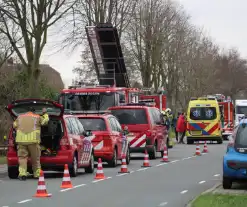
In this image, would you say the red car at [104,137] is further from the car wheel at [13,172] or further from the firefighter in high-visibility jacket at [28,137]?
the firefighter in high-visibility jacket at [28,137]

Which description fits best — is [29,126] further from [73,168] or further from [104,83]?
[104,83]

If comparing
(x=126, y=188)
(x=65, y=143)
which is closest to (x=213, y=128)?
(x=65, y=143)

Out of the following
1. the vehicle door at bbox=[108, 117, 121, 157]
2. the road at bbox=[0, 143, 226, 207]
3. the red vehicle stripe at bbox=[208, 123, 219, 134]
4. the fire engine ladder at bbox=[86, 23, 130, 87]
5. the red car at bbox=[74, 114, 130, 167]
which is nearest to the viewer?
the road at bbox=[0, 143, 226, 207]

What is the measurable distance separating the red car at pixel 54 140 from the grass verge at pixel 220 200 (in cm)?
614

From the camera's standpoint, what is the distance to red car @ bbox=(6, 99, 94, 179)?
19719 millimetres

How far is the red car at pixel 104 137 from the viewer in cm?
2388

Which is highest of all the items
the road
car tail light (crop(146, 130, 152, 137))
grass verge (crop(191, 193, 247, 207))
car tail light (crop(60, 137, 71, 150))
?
car tail light (crop(60, 137, 71, 150))

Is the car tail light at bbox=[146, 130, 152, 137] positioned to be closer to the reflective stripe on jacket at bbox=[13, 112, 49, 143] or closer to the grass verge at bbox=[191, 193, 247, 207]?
the reflective stripe on jacket at bbox=[13, 112, 49, 143]

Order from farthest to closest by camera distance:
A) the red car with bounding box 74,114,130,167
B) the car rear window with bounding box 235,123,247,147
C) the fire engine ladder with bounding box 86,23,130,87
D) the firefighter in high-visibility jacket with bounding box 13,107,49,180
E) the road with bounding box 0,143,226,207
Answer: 1. the fire engine ladder with bounding box 86,23,130,87
2. the red car with bounding box 74,114,130,167
3. the firefighter in high-visibility jacket with bounding box 13,107,49,180
4. the car rear window with bounding box 235,123,247,147
5. the road with bounding box 0,143,226,207

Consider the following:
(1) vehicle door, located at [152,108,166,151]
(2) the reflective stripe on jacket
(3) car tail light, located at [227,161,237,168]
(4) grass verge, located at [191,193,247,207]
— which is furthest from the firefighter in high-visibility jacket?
(1) vehicle door, located at [152,108,166,151]

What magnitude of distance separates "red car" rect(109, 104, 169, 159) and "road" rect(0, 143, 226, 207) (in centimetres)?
399

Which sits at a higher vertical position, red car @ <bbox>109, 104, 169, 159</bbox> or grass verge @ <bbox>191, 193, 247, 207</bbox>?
red car @ <bbox>109, 104, 169, 159</bbox>

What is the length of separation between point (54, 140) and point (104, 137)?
156 inches

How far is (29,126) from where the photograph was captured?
63.1ft
